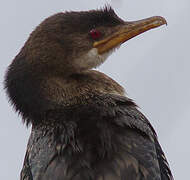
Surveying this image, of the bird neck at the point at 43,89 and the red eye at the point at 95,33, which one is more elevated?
the red eye at the point at 95,33

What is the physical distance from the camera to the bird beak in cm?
701

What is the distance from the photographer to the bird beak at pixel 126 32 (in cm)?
701

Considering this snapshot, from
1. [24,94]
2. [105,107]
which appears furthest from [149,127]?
[24,94]

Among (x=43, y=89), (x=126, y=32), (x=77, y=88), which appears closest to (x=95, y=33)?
(x=126, y=32)

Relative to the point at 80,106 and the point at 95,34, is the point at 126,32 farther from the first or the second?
the point at 80,106

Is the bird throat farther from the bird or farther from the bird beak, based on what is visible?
the bird beak

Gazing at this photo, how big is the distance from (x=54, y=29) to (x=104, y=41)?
0.64 metres

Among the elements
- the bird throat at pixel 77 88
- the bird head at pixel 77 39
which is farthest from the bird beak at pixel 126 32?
the bird throat at pixel 77 88

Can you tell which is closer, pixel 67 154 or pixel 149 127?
pixel 67 154

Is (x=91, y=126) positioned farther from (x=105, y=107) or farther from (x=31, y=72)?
(x=31, y=72)

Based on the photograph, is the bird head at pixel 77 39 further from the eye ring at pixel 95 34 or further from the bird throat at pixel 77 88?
the bird throat at pixel 77 88

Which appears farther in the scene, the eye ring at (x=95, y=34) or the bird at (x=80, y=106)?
the eye ring at (x=95, y=34)

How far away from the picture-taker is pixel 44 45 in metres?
6.95

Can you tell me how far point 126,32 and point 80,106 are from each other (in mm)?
1259
